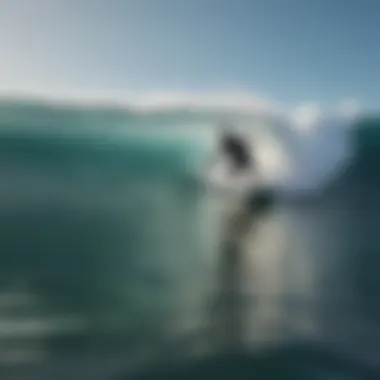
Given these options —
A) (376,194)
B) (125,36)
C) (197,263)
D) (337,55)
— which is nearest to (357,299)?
(376,194)

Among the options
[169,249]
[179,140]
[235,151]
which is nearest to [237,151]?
[235,151]

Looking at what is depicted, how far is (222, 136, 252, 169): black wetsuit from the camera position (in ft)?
4.73

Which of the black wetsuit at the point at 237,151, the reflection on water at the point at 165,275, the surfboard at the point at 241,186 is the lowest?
the reflection on water at the point at 165,275

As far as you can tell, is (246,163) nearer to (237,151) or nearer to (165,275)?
(237,151)

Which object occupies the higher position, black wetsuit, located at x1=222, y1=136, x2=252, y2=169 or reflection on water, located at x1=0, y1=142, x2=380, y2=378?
black wetsuit, located at x1=222, y1=136, x2=252, y2=169

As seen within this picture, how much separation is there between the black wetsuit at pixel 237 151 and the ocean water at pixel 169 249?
3 cm

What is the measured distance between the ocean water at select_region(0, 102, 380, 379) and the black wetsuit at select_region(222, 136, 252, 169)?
1.3 inches

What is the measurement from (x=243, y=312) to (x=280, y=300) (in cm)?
8

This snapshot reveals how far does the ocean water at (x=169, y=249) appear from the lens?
1.36m

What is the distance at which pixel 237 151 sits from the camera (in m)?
1.45

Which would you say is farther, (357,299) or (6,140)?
(357,299)

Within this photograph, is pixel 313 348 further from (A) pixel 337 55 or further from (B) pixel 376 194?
(A) pixel 337 55

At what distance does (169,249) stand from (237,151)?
241 millimetres

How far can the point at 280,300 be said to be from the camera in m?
1.44
